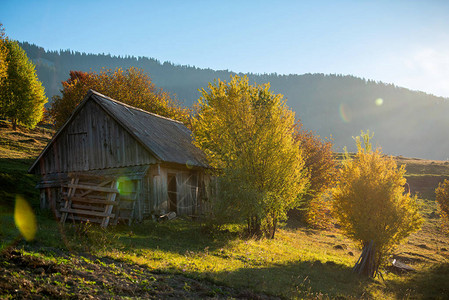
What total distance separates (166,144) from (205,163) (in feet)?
12.2

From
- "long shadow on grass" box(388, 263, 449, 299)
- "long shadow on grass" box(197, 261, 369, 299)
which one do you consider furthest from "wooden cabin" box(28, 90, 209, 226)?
"long shadow on grass" box(388, 263, 449, 299)

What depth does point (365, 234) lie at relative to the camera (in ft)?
52.1

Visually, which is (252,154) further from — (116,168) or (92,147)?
(92,147)

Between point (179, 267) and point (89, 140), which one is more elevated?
point (89, 140)

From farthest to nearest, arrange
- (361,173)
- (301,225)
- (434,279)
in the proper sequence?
(301,225) → (361,173) → (434,279)

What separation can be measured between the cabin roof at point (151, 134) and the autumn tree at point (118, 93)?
16.5m

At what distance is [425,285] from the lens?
47.1ft

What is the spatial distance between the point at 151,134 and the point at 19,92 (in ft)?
112

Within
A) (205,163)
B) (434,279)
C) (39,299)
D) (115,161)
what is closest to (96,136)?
(115,161)

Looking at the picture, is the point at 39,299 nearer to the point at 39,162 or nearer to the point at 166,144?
the point at 166,144

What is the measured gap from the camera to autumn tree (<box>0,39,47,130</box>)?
43.5m

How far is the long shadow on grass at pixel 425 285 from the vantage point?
13.0m

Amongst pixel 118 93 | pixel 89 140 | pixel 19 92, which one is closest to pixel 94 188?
pixel 89 140

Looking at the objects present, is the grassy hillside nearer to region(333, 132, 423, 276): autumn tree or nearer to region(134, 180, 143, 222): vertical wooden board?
region(134, 180, 143, 222): vertical wooden board
